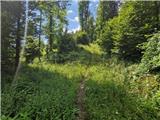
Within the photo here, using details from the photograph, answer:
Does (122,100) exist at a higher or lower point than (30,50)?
lower

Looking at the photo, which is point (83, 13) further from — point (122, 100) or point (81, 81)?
point (122, 100)

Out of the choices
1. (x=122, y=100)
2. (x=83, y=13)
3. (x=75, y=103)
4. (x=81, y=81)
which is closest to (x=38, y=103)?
(x=75, y=103)

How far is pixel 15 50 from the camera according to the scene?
80.6ft

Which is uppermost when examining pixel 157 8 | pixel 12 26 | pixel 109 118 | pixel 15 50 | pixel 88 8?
pixel 88 8

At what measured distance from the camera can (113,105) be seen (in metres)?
15.5

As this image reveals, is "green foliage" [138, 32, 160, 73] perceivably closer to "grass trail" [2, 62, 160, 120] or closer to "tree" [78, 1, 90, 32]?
"grass trail" [2, 62, 160, 120]

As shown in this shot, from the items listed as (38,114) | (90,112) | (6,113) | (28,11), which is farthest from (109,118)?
(28,11)

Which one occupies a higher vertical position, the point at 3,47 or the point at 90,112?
the point at 3,47

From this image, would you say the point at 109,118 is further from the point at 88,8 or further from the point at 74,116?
the point at 88,8

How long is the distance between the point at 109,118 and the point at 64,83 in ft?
25.9

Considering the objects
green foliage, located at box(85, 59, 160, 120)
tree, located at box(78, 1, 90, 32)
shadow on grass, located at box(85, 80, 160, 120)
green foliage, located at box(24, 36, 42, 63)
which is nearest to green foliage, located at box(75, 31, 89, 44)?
tree, located at box(78, 1, 90, 32)

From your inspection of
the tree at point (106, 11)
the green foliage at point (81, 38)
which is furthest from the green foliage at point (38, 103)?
the green foliage at point (81, 38)

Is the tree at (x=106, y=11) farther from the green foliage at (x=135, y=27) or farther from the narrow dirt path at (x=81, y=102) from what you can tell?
the narrow dirt path at (x=81, y=102)

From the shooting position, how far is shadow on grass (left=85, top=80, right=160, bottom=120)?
13805 mm
